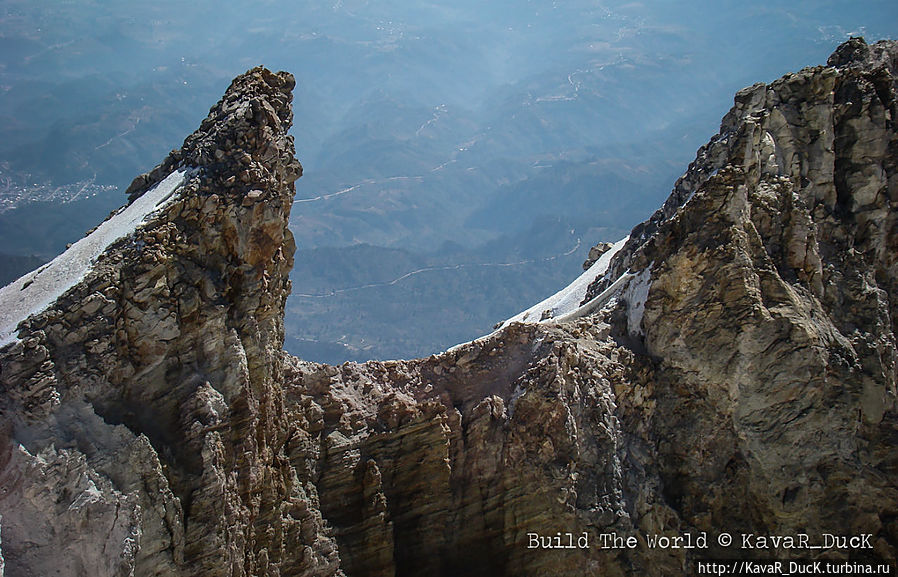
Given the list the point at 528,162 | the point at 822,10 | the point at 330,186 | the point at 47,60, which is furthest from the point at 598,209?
the point at 47,60

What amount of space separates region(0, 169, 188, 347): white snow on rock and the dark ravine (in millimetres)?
207

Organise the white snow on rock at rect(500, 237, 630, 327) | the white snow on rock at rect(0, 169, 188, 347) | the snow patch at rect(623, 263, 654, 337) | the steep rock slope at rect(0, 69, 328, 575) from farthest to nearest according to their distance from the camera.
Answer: the white snow on rock at rect(500, 237, 630, 327), the snow patch at rect(623, 263, 654, 337), the white snow on rock at rect(0, 169, 188, 347), the steep rock slope at rect(0, 69, 328, 575)

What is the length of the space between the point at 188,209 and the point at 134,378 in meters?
2.30


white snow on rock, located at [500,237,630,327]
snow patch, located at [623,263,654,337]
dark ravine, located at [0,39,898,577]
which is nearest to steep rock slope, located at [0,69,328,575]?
dark ravine, located at [0,39,898,577]

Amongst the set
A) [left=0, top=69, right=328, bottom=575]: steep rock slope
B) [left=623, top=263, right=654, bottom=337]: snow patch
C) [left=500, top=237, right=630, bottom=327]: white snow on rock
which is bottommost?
[left=0, top=69, right=328, bottom=575]: steep rock slope

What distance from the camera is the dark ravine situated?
8414 millimetres

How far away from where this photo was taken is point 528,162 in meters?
110

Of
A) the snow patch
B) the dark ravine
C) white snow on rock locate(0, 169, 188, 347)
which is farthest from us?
the snow patch

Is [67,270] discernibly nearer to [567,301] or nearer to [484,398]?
[484,398]

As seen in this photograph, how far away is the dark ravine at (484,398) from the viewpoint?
27.6 feet

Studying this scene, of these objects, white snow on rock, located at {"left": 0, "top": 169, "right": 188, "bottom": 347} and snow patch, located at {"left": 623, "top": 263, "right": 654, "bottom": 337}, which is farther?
snow patch, located at {"left": 623, "top": 263, "right": 654, "bottom": 337}

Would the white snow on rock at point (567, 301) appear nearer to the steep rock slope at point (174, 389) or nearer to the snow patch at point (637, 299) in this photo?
the snow patch at point (637, 299)

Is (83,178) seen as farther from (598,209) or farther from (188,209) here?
(188,209)

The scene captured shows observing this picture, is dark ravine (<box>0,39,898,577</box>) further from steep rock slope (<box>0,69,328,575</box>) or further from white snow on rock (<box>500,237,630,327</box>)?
white snow on rock (<box>500,237,630,327</box>)
